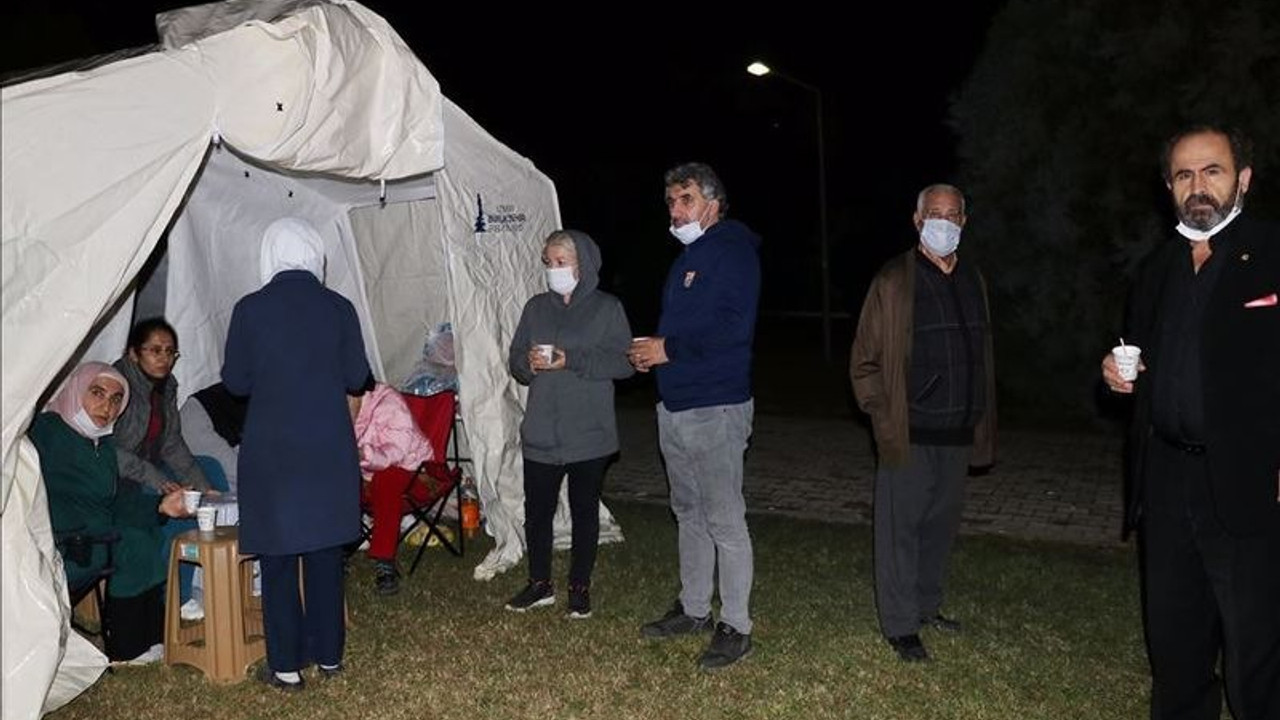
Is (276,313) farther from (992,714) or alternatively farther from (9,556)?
(992,714)

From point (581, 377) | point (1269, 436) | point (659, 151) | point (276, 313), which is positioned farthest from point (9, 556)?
point (659, 151)

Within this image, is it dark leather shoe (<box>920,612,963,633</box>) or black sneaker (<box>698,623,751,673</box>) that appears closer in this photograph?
black sneaker (<box>698,623,751,673</box>)

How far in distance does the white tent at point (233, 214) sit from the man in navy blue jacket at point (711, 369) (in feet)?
5.58

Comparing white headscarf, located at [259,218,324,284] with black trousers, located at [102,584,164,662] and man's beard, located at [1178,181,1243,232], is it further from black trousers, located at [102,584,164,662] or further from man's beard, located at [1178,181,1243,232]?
man's beard, located at [1178,181,1243,232]

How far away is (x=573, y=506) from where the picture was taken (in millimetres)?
5887

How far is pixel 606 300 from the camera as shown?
584 centimetres

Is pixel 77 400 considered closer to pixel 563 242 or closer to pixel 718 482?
pixel 563 242

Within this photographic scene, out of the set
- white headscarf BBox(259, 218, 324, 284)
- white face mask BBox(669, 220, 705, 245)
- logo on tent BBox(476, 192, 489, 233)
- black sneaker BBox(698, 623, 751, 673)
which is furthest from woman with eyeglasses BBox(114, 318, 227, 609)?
white face mask BBox(669, 220, 705, 245)

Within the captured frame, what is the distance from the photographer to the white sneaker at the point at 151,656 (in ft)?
17.4

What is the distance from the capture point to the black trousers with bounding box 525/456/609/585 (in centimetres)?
581

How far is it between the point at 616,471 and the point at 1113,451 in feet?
15.8

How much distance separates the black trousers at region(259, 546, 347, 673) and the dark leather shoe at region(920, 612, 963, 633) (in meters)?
2.76

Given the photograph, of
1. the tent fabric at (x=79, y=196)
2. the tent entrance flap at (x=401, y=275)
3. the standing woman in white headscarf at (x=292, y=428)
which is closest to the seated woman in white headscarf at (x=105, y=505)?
the tent fabric at (x=79, y=196)

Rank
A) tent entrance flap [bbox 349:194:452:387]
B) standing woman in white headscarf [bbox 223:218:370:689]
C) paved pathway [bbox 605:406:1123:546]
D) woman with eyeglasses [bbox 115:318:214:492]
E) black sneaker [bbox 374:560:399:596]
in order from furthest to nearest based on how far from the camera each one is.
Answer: paved pathway [bbox 605:406:1123:546] → tent entrance flap [bbox 349:194:452:387] → black sneaker [bbox 374:560:399:596] → woman with eyeglasses [bbox 115:318:214:492] → standing woman in white headscarf [bbox 223:218:370:689]
